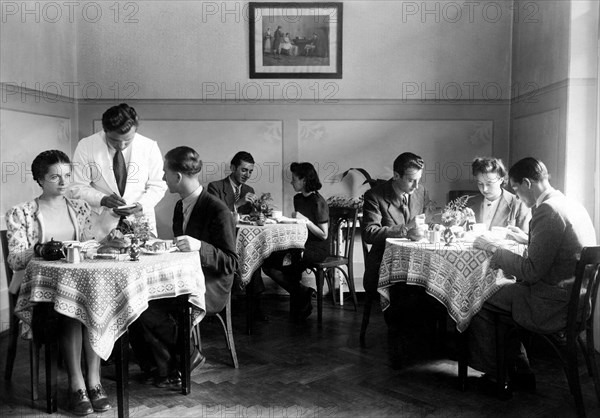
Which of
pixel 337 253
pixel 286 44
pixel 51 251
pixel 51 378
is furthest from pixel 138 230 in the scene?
pixel 286 44

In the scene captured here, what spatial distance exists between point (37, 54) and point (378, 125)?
333 cm

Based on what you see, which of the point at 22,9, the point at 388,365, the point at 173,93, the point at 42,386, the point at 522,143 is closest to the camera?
the point at 42,386

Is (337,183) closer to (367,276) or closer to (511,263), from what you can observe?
(367,276)

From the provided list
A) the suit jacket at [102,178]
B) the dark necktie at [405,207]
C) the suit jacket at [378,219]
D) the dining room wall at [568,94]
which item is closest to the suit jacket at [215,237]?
the suit jacket at [102,178]

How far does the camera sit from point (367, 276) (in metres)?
4.43

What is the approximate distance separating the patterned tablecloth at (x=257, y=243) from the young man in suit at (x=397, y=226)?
32.3 inches

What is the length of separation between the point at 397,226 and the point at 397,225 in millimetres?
95

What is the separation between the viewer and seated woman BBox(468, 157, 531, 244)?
14.2ft

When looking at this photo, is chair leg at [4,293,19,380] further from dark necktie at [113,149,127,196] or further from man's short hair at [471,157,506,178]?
man's short hair at [471,157,506,178]

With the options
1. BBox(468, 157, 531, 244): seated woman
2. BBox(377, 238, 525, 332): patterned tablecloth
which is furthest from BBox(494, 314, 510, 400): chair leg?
BBox(468, 157, 531, 244): seated woman

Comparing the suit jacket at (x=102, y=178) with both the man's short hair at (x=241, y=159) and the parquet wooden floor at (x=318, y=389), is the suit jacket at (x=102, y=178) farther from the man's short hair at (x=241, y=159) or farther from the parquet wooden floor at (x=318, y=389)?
the man's short hair at (x=241, y=159)

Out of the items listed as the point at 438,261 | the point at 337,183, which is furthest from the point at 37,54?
the point at 438,261

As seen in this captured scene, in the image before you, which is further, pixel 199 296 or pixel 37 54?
pixel 37 54

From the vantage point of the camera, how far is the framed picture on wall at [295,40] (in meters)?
6.32
